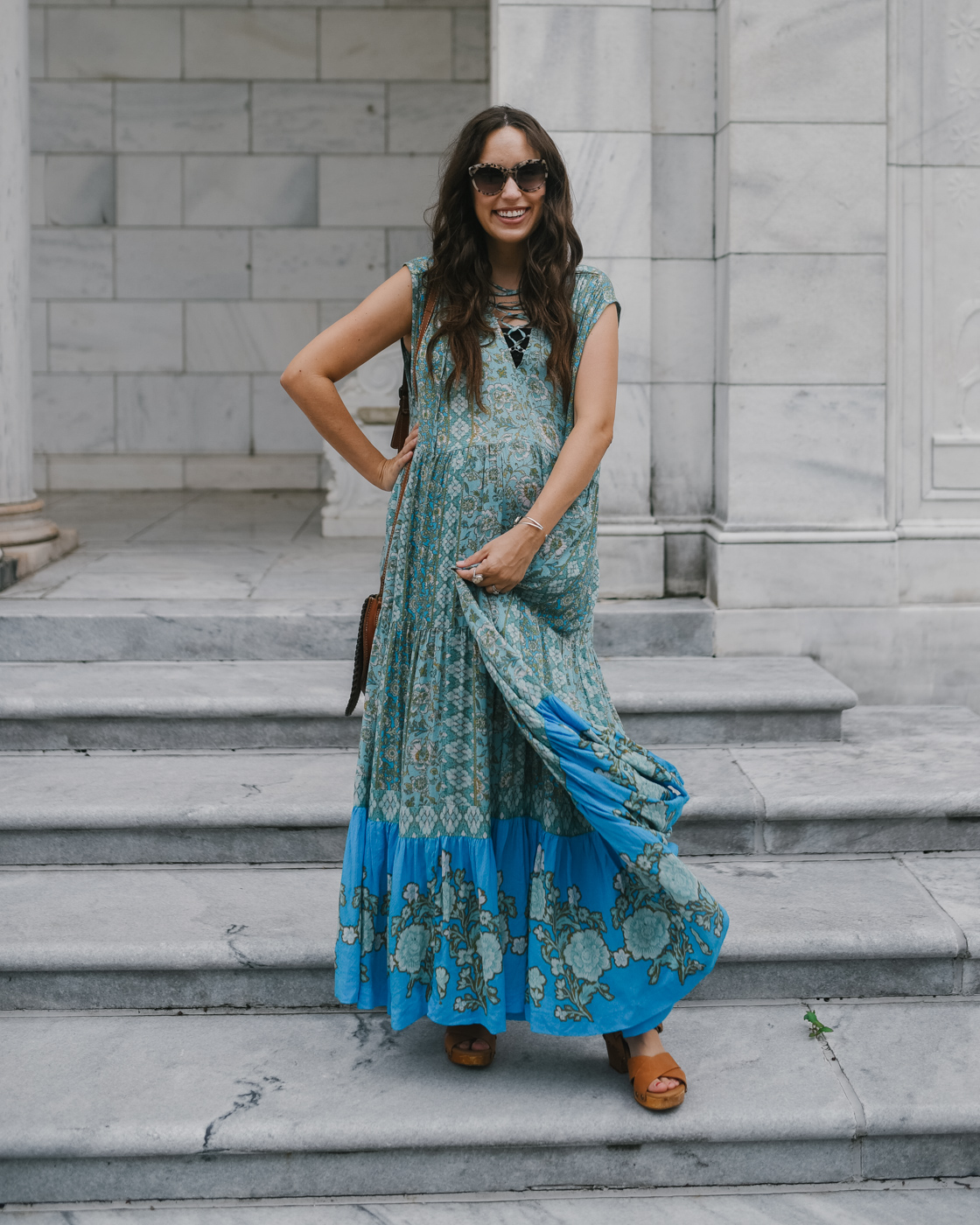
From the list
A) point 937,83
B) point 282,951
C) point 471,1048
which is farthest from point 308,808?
point 937,83

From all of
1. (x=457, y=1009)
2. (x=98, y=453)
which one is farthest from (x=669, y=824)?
(x=98, y=453)

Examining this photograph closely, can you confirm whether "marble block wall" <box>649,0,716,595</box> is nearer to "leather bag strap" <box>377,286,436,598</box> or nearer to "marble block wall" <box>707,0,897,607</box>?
"marble block wall" <box>707,0,897,607</box>

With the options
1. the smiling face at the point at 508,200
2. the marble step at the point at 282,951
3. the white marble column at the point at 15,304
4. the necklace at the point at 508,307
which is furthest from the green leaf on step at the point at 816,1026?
the white marble column at the point at 15,304

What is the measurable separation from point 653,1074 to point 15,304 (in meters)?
4.65

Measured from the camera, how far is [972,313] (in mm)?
5449

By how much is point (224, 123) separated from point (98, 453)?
2.63 metres

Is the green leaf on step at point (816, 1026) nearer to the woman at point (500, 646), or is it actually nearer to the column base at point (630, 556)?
the woman at point (500, 646)

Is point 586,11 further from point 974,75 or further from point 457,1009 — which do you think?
point 457,1009

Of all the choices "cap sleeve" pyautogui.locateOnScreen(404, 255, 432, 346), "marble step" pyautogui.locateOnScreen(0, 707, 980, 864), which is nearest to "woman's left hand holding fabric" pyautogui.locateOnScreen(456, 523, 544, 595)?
"cap sleeve" pyautogui.locateOnScreen(404, 255, 432, 346)

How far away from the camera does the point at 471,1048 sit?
316cm

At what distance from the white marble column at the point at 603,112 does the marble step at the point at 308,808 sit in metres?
1.46

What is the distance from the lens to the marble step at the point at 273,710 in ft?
15.5

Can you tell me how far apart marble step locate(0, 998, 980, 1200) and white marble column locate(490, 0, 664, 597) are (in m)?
2.68

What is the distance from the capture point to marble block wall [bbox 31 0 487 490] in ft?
34.0
